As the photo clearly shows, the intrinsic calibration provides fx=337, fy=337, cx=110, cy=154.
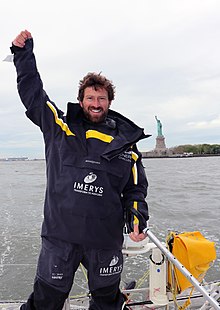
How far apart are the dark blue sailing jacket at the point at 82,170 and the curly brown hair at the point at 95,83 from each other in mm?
152

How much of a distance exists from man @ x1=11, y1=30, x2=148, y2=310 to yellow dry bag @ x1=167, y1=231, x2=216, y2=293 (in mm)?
803

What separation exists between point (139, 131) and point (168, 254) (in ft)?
3.44

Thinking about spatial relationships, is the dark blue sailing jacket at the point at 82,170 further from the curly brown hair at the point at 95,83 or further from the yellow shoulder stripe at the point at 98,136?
the curly brown hair at the point at 95,83

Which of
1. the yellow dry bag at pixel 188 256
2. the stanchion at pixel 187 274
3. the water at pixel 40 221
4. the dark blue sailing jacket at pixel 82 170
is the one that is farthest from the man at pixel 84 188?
the water at pixel 40 221

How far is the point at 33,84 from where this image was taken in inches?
87.7

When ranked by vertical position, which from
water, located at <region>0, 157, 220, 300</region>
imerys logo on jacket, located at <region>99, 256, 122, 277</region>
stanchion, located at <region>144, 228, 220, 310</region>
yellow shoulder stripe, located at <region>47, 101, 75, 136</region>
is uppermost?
yellow shoulder stripe, located at <region>47, 101, 75, 136</region>

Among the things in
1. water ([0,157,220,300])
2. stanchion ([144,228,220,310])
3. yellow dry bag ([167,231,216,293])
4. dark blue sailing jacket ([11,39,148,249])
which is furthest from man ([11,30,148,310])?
water ([0,157,220,300])

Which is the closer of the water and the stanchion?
the stanchion

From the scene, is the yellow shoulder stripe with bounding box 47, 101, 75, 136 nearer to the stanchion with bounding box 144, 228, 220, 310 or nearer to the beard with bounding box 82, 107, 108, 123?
Result: the beard with bounding box 82, 107, 108, 123

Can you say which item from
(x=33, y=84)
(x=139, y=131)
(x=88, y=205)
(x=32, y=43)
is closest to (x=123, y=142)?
(x=139, y=131)

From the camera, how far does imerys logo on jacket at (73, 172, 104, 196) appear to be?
2.15m

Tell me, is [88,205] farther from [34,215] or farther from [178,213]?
[178,213]

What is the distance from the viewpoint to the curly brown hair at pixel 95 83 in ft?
7.64

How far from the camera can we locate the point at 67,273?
2.17m
